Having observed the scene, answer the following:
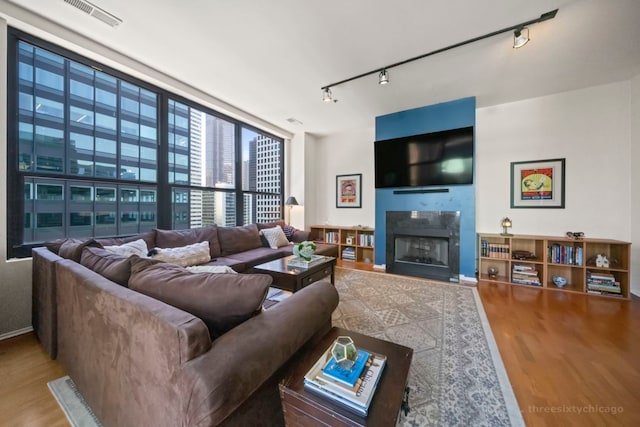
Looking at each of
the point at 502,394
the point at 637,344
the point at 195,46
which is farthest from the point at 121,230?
the point at 637,344

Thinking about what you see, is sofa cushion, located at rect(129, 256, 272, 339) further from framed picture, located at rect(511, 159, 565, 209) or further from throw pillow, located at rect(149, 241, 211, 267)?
framed picture, located at rect(511, 159, 565, 209)

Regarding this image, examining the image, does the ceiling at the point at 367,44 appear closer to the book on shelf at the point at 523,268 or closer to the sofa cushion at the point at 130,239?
the sofa cushion at the point at 130,239

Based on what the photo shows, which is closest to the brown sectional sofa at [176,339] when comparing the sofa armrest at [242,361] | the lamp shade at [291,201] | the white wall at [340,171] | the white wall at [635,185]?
the sofa armrest at [242,361]

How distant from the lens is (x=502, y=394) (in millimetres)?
1381

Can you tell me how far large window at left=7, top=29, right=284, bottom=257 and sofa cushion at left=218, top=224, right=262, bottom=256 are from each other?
520 mm

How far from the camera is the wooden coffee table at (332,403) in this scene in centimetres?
75

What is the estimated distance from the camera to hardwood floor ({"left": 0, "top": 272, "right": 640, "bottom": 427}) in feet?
4.15

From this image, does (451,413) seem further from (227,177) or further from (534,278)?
(227,177)

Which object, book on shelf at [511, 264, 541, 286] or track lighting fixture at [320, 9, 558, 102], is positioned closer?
track lighting fixture at [320, 9, 558, 102]

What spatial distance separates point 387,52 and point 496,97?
212 cm

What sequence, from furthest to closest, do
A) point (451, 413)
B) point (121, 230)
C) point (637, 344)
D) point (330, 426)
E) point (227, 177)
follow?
point (227, 177), point (121, 230), point (637, 344), point (451, 413), point (330, 426)

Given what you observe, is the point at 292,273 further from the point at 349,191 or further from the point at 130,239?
the point at 349,191

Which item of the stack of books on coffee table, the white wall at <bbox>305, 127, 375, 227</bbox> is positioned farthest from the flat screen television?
the stack of books on coffee table

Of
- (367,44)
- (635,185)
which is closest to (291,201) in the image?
(367,44)
